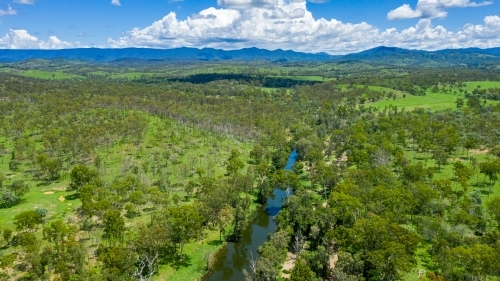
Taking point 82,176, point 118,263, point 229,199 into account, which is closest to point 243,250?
point 229,199

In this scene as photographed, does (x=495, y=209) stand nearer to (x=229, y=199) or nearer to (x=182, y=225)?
(x=229, y=199)

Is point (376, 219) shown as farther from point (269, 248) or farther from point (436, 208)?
point (436, 208)

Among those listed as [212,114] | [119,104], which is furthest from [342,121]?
[119,104]

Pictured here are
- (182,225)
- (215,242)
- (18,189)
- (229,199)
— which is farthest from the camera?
(18,189)

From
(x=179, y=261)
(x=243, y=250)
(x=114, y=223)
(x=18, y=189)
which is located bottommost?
(x=243, y=250)

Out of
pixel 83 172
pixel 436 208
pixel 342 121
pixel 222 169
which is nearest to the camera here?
pixel 436 208

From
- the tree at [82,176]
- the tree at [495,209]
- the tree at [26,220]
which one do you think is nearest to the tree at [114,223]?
the tree at [26,220]

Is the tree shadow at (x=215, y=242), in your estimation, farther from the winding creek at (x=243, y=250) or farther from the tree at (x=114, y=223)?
the tree at (x=114, y=223)
